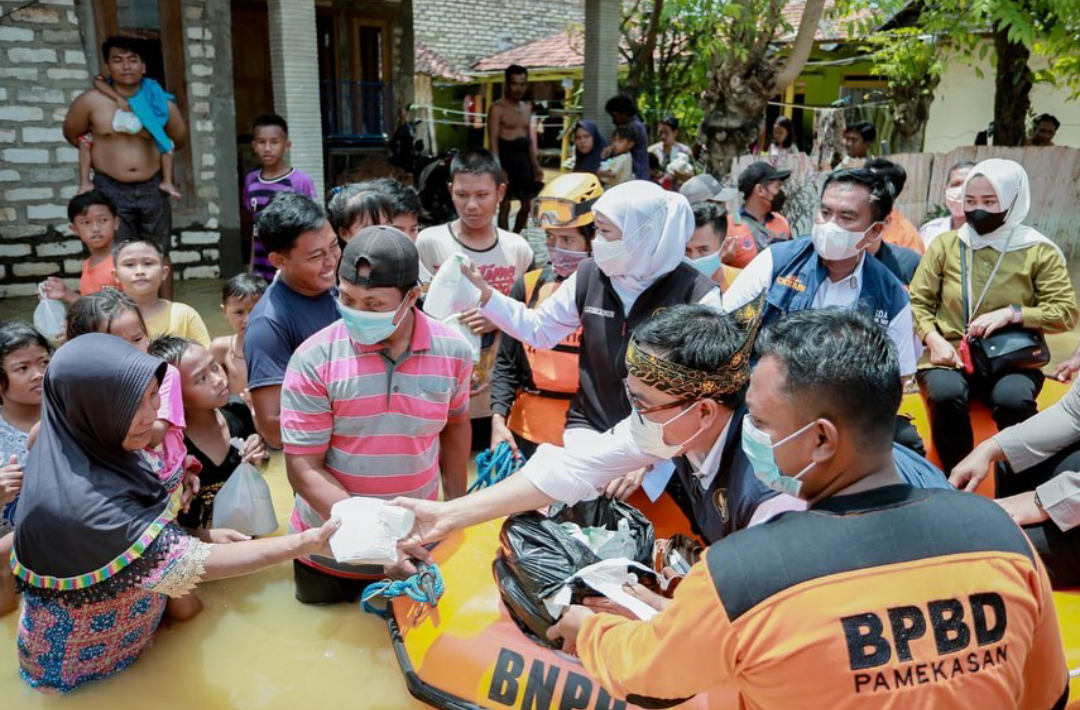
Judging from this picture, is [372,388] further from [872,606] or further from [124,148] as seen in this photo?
[124,148]

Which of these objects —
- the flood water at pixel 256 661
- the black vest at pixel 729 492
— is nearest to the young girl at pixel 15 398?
the flood water at pixel 256 661

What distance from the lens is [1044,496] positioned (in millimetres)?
2693

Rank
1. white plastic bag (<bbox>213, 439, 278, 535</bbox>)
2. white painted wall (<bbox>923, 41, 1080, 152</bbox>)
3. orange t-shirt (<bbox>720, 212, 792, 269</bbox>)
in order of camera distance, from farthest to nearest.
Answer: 1. white painted wall (<bbox>923, 41, 1080, 152</bbox>)
2. orange t-shirt (<bbox>720, 212, 792, 269</bbox>)
3. white plastic bag (<bbox>213, 439, 278, 535</bbox>)

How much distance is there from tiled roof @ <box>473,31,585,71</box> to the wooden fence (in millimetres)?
10654

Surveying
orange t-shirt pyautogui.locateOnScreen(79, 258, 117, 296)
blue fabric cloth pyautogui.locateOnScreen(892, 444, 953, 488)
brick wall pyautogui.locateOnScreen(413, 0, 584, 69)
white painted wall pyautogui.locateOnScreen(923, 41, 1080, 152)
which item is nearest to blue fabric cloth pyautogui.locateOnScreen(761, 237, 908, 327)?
blue fabric cloth pyautogui.locateOnScreen(892, 444, 953, 488)

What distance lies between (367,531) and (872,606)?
146cm

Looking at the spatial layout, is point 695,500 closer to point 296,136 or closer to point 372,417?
point 372,417

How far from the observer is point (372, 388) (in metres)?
2.70

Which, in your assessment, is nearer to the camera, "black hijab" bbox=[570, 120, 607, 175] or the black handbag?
the black handbag

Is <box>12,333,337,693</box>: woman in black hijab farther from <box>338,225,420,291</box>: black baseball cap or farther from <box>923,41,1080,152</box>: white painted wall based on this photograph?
<box>923,41,1080,152</box>: white painted wall

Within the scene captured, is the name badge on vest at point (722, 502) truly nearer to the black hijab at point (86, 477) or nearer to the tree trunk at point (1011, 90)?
the black hijab at point (86, 477)

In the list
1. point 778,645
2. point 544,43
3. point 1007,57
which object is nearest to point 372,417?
point 778,645

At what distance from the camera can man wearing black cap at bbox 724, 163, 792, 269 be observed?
18.7ft

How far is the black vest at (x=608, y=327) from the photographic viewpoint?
3068mm
